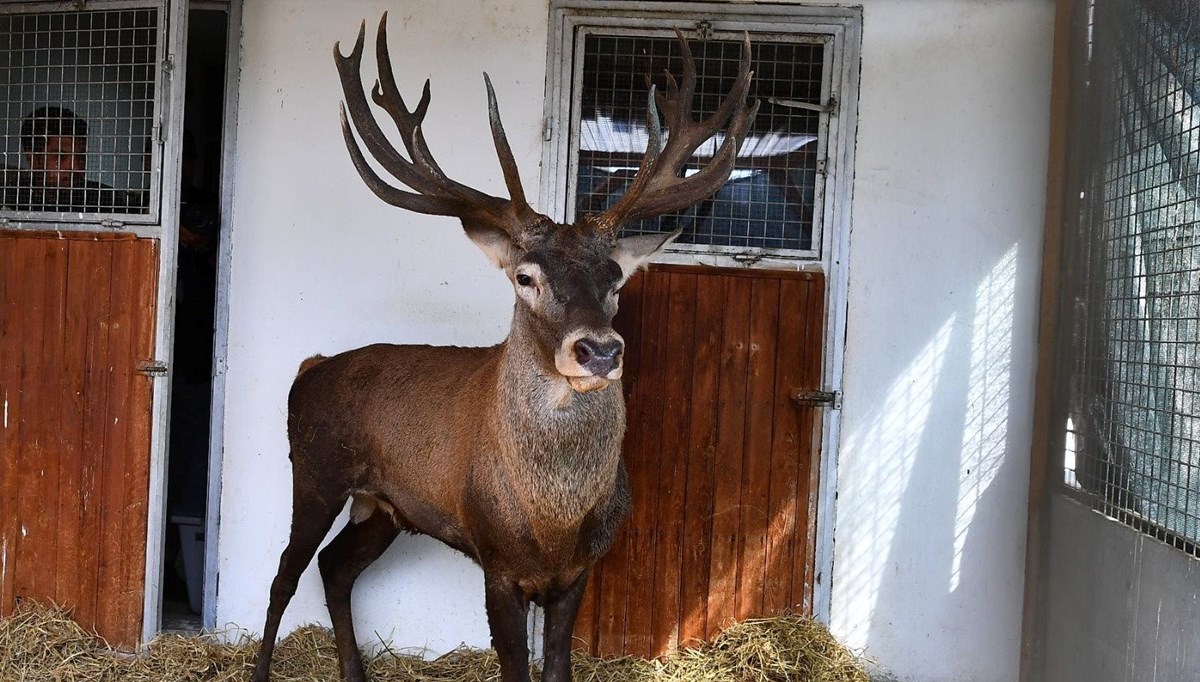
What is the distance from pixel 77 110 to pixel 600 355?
3685 millimetres

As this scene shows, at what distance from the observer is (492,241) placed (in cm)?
388

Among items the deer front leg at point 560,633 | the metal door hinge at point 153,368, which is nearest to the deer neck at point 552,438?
the deer front leg at point 560,633

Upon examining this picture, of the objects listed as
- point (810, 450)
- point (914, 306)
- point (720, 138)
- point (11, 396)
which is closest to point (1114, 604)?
point (810, 450)

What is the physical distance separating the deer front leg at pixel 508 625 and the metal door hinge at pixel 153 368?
7.18ft

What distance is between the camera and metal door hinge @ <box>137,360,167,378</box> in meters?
4.91

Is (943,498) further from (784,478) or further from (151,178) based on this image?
(151,178)

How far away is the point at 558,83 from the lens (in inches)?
195

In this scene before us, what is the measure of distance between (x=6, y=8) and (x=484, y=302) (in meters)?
2.98

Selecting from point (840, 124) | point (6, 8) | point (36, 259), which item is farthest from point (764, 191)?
point (6, 8)

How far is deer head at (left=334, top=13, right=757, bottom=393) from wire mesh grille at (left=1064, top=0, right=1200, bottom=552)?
1456 mm

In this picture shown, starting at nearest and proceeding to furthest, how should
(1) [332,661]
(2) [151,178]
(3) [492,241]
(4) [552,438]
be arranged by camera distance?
(4) [552,438]
(3) [492,241]
(1) [332,661]
(2) [151,178]

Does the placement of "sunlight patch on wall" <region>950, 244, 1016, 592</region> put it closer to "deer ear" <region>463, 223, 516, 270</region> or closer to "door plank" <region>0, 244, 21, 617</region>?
"deer ear" <region>463, 223, 516, 270</region>

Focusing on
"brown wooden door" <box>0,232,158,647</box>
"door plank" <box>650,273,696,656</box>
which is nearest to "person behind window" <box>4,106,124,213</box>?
"brown wooden door" <box>0,232,158,647</box>

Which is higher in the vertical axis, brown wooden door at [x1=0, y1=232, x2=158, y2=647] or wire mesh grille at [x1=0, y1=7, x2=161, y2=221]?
wire mesh grille at [x1=0, y1=7, x2=161, y2=221]
